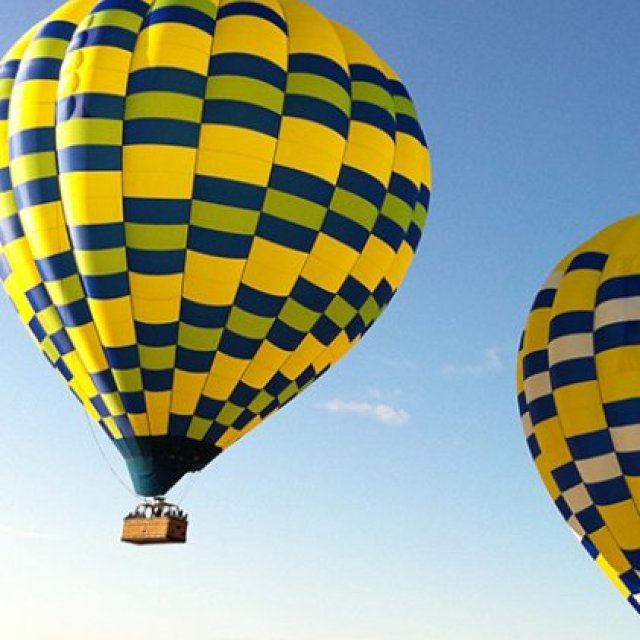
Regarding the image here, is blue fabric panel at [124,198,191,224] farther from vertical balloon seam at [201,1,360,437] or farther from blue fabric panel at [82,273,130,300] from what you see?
vertical balloon seam at [201,1,360,437]

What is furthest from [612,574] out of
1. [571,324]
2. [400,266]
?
[400,266]

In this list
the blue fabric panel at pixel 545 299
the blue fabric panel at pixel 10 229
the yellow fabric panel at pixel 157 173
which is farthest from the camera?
the blue fabric panel at pixel 545 299

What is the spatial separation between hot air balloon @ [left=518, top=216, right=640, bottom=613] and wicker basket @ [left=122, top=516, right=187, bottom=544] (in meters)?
5.38

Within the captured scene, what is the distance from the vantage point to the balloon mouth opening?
11125 mm

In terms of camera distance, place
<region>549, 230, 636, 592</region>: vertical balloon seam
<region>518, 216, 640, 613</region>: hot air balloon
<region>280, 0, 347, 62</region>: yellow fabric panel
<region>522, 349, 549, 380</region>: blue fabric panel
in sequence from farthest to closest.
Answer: <region>522, 349, 549, 380</region>: blue fabric panel → <region>549, 230, 636, 592</region>: vertical balloon seam → <region>518, 216, 640, 613</region>: hot air balloon → <region>280, 0, 347, 62</region>: yellow fabric panel

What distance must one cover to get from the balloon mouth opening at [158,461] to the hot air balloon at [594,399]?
16.8ft

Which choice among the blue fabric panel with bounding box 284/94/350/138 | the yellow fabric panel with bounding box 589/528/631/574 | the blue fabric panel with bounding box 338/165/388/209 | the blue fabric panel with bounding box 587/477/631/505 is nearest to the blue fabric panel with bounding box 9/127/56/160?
the blue fabric panel with bounding box 284/94/350/138

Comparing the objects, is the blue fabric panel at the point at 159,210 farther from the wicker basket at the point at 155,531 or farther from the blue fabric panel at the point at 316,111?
the wicker basket at the point at 155,531

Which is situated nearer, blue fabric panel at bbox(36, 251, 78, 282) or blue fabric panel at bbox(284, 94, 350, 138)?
blue fabric panel at bbox(36, 251, 78, 282)

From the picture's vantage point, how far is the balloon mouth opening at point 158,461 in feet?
36.5

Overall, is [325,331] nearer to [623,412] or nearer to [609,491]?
[623,412]

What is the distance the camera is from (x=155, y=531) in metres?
Result: 10.9

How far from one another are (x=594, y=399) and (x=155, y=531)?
5.92 meters

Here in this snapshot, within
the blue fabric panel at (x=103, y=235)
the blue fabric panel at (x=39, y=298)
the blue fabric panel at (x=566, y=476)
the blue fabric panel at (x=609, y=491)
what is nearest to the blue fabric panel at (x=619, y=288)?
the blue fabric panel at (x=566, y=476)
